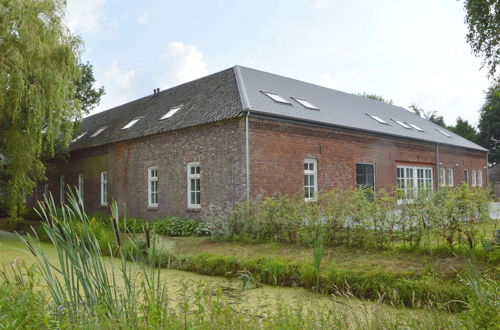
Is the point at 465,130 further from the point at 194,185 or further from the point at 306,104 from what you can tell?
the point at 194,185

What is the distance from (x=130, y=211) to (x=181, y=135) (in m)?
4.46

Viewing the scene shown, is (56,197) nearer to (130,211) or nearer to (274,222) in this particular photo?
(130,211)

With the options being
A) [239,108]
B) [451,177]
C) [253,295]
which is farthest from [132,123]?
[451,177]

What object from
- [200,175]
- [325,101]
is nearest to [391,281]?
[200,175]

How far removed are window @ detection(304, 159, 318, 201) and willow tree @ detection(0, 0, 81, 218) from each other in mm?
8126

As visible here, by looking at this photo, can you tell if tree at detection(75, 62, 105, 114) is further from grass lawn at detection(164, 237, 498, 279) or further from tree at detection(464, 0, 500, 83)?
tree at detection(464, 0, 500, 83)

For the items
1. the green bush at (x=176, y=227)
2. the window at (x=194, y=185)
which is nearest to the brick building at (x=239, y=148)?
the window at (x=194, y=185)

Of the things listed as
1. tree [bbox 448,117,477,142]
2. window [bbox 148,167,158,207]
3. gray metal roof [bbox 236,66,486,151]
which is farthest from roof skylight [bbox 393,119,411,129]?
tree [bbox 448,117,477,142]

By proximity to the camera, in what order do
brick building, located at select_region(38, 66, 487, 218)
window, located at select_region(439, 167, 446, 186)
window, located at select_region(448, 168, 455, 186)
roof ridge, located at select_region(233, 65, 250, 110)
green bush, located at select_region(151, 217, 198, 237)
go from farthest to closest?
window, located at select_region(448, 168, 455, 186), window, located at select_region(439, 167, 446, 186), brick building, located at select_region(38, 66, 487, 218), roof ridge, located at select_region(233, 65, 250, 110), green bush, located at select_region(151, 217, 198, 237)

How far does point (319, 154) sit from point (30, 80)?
31.4ft

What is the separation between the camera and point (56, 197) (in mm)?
23391

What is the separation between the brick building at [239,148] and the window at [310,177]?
35 mm

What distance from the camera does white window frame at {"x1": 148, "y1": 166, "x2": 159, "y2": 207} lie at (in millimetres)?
16255

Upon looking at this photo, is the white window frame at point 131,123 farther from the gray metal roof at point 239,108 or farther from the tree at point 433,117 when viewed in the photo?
the tree at point 433,117
